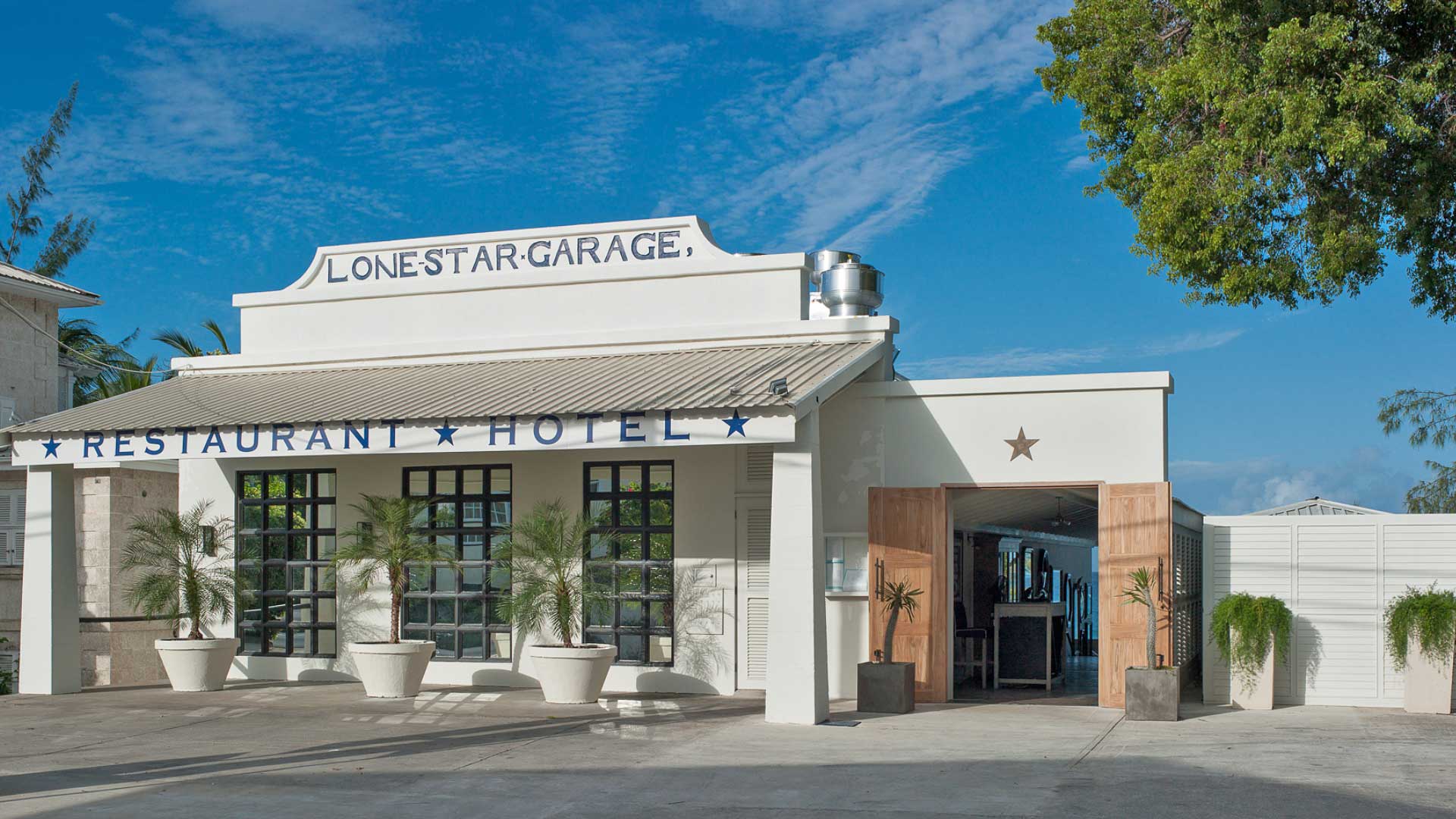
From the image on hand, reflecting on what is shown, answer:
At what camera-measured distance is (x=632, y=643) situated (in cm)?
1535

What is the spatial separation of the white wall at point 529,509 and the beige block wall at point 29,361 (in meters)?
7.26

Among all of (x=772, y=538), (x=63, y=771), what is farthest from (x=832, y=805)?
(x=63, y=771)

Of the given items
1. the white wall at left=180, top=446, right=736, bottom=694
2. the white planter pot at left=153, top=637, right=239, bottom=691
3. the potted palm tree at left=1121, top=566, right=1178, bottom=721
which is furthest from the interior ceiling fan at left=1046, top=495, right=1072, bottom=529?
the white planter pot at left=153, top=637, right=239, bottom=691

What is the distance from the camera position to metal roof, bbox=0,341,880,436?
1288cm

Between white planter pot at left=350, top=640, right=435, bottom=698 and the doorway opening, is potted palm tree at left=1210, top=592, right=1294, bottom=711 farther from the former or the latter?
white planter pot at left=350, top=640, right=435, bottom=698

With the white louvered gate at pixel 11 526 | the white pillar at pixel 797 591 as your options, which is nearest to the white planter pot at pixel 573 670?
the white pillar at pixel 797 591

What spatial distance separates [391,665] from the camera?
570 inches

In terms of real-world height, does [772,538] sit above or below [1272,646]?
above

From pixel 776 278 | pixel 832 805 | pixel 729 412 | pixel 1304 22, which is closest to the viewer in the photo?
pixel 832 805

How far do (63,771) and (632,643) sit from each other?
21.1 feet

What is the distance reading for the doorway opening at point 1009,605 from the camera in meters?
15.2

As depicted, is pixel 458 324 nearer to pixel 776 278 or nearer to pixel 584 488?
pixel 584 488

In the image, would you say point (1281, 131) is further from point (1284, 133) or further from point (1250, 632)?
point (1250, 632)

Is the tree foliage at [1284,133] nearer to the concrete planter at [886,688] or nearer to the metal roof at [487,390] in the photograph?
the metal roof at [487,390]
